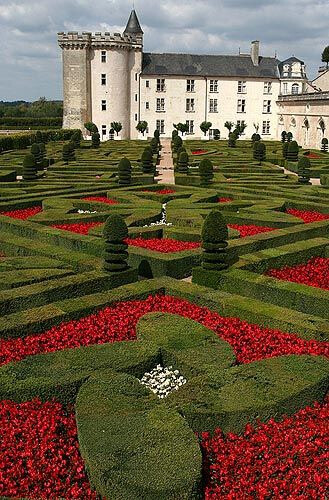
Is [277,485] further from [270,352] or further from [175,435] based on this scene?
[270,352]

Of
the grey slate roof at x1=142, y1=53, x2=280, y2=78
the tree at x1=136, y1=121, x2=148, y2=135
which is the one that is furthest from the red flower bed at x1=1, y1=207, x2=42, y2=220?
the grey slate roof at x1=142, y1=53, x2=280, y2=78

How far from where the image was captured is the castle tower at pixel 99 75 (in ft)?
193

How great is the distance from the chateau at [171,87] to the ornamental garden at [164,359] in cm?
4668

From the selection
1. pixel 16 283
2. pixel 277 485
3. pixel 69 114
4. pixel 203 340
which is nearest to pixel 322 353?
pixel 203 340

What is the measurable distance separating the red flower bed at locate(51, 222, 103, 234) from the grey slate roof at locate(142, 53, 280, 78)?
49688 millimetres

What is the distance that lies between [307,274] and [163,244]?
135 inches

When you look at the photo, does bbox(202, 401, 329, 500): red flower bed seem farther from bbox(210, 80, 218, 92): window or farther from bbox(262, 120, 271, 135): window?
bbox(262, 120, 271, 135): window

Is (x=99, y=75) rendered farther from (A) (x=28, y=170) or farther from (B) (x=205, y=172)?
(B) (x=205, y=172)

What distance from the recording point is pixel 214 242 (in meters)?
10.5

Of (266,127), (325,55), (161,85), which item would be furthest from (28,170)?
(325,55)

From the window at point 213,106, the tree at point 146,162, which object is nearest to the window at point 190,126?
the window at point 213,106

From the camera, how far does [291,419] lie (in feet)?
19.5

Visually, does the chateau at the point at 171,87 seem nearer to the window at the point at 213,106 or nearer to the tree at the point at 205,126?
the window at the point at 213,106

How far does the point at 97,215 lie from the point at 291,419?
10332mm
